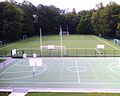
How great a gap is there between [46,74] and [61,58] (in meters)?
6.99

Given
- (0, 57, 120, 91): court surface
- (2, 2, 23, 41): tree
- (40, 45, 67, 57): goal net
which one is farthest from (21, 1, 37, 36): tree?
(0, 57, 120, 91): court surface

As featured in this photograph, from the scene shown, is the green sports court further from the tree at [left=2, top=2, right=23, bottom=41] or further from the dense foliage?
the dense foliage

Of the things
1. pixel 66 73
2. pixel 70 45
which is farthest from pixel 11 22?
pixel 66 73

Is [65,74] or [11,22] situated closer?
[65,74]

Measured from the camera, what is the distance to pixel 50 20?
3972 centimetres

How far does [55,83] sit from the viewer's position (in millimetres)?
16188

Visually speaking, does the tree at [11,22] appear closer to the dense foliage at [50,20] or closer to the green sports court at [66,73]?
the dense foliage at [50,20]

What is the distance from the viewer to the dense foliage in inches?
1460

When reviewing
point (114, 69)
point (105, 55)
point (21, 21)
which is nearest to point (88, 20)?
point (21, 21)

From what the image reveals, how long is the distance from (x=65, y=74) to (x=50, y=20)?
21885 millimetres

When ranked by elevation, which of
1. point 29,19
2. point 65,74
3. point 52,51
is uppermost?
point 29,19

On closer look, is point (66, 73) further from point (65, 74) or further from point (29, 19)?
point (29, 19)

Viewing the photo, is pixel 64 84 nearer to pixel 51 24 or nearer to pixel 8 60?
pixel 8 60

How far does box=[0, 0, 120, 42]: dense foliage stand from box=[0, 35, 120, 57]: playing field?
1214 mm
